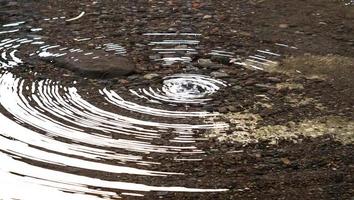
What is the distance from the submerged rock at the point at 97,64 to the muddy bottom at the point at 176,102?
14 mm

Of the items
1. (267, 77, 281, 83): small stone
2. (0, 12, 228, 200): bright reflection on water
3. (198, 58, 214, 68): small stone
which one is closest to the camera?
(0, 12, 228, 200): bright reflection on water

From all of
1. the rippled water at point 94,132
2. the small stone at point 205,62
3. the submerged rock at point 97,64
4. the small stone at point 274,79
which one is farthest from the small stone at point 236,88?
the submerged rock at point 97,64

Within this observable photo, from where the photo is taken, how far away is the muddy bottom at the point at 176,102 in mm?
2701

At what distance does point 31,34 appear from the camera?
4645mm

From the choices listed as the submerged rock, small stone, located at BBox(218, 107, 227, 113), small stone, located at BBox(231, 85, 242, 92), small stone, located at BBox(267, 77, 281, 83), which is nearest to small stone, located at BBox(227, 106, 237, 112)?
small stone, located at BBox(218, 107, 227, 113)

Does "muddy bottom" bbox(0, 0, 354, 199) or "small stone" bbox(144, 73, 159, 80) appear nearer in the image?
"muddy bottom" bbox(0, 0, 354, 199)

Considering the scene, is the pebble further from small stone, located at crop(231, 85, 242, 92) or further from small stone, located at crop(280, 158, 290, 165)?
small stone, located at crop(280, 158, 290, 165)

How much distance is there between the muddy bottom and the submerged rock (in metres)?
0.01

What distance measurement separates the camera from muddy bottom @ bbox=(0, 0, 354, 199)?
2.70m

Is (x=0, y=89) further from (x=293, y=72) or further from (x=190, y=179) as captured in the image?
(x=293, y=72)

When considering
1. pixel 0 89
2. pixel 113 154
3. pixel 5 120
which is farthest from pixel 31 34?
pixel 113 154

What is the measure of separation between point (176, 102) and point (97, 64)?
786 mm

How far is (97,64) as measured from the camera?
4.00m

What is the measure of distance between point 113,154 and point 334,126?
124 cm
